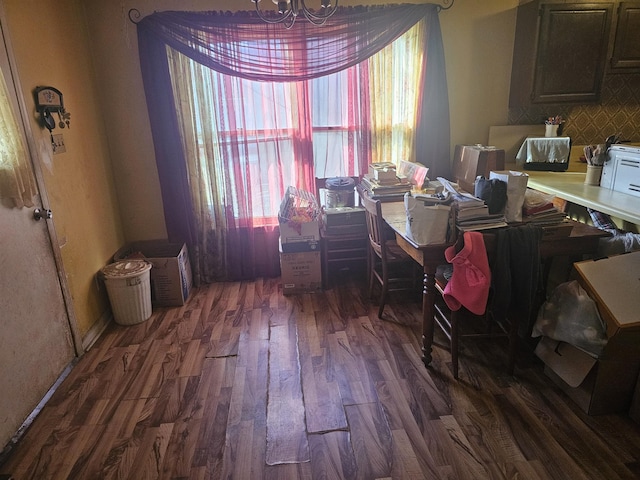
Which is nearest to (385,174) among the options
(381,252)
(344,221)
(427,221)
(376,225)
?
(344,221)

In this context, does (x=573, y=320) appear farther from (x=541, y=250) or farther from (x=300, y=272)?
(x=300, y=272)

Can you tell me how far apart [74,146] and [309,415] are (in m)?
2.37

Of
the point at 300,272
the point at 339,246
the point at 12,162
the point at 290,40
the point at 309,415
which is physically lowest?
the point at 309,415

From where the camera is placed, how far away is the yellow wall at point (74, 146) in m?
2.48

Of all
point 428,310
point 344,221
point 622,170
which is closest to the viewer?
point 428,310

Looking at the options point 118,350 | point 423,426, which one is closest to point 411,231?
point 423,426

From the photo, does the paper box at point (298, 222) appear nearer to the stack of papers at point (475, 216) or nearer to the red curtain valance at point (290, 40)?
the red curtain valance at point (290, 40)

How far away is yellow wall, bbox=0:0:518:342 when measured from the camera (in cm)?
265

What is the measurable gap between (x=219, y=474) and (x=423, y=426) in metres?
0.97

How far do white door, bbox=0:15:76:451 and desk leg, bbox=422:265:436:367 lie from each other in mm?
2105

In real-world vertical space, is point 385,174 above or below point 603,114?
below

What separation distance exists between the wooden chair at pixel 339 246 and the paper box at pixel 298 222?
0.10 metres

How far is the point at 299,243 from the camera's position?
3.50 m

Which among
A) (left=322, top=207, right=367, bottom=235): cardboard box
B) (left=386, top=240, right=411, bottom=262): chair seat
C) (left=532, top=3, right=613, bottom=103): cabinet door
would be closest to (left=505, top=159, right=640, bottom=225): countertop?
(left=532, top=3, right=613, bottom=103): cabinet door
